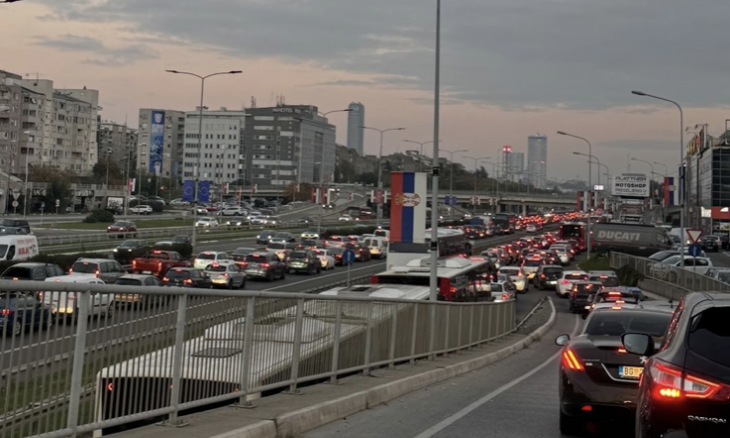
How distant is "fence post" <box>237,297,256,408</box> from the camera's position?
400 inches

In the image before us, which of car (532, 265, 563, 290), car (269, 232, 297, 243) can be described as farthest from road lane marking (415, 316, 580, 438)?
car (269, 232, 297, 243)

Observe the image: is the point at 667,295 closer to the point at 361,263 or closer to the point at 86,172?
the point at 361,263

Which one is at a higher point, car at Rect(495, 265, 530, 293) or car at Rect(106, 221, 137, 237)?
car at Rect(106, 221, 137, 237)

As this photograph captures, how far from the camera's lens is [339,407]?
11.6 m

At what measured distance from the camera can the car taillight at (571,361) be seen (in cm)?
1098

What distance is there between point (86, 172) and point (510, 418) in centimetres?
15469

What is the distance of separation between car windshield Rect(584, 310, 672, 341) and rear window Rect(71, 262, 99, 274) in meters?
30.9

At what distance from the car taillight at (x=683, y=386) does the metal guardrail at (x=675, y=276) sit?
2819 cm

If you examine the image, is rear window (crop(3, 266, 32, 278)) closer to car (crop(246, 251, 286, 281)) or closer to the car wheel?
car (crop(246, 251, 286, 281))

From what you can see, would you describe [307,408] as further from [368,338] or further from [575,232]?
[575,232]

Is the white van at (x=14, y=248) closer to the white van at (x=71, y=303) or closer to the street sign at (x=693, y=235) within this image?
the street sign at (x=693, y=235)

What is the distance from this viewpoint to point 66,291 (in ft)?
21.8

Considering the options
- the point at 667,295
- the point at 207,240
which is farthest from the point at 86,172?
the point at 667,295

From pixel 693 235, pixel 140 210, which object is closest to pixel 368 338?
pixel 693 235
